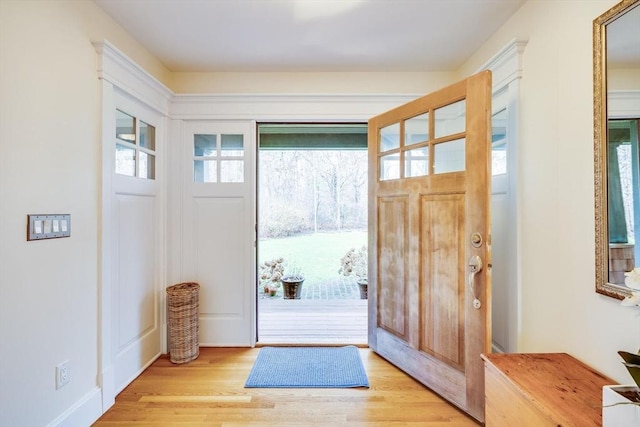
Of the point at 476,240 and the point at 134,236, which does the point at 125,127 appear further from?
the point at 476,240

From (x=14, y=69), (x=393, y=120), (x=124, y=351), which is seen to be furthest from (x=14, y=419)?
(x=393, y=120)

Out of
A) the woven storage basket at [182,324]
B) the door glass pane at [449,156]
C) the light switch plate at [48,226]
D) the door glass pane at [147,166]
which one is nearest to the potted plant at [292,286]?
the woven storage basket at [182,324]

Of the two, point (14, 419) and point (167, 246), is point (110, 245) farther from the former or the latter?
point (14, 419)

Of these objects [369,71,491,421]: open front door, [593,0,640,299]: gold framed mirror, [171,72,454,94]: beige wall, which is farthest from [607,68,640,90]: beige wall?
[171,72,454,94]: beige wall

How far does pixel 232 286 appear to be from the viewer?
2645 mm

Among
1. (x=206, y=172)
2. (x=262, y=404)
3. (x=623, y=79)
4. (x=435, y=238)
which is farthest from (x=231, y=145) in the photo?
(x=623, y=79)

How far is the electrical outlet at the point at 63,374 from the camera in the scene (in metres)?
1.54

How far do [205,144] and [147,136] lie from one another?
455mm

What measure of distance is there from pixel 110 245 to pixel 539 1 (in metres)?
2.95

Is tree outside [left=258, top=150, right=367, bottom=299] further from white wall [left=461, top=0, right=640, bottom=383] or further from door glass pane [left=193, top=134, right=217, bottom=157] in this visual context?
white wall [left=461, top=0, right=640, bottom=383]

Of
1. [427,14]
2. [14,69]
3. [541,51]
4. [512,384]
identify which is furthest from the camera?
[427,14]

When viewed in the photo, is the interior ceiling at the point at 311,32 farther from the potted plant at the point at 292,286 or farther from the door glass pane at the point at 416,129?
the potted plant at the point at 292,286

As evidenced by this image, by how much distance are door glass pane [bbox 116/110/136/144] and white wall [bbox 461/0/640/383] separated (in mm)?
2634

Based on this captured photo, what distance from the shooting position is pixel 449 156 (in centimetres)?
194
